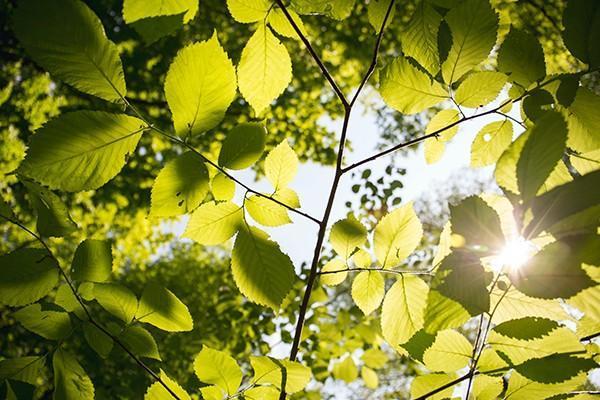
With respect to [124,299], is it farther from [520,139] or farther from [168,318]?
[520,139]

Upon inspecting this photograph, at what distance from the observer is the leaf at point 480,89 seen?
85cm

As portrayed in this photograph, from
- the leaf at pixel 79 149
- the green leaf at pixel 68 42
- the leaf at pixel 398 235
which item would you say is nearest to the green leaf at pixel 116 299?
the leaf at pixel 79 149

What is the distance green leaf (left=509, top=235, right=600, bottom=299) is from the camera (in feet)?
1.62

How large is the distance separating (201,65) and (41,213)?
0.46 metres

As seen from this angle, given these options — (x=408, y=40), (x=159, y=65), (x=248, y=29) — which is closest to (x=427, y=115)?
(x=248, y=29)

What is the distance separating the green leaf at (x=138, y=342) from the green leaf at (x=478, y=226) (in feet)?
2.43

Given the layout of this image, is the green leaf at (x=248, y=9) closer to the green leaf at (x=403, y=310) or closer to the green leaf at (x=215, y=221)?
the green leaf at (x=215, y=221)

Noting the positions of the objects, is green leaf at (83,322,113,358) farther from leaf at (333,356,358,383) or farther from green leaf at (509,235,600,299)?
leaf at (333,356,358,383)

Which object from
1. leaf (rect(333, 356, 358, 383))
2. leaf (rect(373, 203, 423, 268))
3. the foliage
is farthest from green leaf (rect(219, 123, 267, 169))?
leaf (rect(333, 356, 358, 383))

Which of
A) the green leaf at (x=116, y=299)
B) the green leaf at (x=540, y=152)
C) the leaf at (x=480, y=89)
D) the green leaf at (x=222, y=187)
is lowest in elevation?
the green leaf at (x=116, y=299)

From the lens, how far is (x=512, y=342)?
2.35 ft

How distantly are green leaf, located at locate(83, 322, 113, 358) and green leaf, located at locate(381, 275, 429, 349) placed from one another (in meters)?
0.61

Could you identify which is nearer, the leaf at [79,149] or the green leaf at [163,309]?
the leaf at [79,149]

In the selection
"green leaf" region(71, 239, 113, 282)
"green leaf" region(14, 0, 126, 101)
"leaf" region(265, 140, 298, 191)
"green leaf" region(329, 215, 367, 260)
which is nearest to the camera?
"green leaf" region(14, 0, 126, 101)
